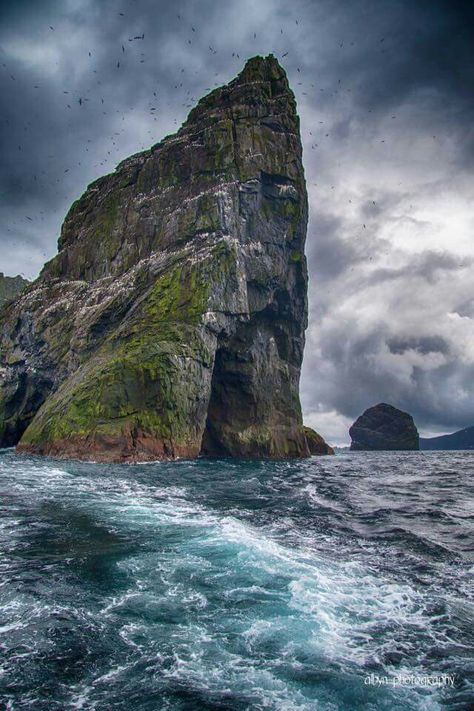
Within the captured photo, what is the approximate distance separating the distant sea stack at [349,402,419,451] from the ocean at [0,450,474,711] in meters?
172

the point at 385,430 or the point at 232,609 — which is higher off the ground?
the point at 385,430

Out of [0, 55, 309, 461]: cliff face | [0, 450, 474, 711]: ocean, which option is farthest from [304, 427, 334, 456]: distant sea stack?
[0, 450, 474, 711]: ocean

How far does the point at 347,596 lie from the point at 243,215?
61695 millimetres

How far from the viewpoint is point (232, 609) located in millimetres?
9445

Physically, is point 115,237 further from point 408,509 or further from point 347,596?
point 347,596

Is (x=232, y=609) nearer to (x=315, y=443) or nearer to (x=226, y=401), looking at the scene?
(x=226, y=401)

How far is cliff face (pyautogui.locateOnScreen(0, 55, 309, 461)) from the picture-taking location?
47.4 m

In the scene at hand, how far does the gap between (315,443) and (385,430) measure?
105m

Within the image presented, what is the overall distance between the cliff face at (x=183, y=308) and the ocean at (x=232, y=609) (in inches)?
1107

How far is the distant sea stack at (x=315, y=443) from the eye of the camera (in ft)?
289

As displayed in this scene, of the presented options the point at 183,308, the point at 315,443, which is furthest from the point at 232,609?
the point at 315,443

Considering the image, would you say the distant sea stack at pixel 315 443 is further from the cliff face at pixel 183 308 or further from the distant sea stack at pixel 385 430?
the distant sea stack at pixel 385 430

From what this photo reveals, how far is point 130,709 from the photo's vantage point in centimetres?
611

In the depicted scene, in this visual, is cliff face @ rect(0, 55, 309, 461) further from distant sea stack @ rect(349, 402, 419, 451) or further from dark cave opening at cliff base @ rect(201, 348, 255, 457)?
distant sea stack @ rect(349, 402, 419, 451)
